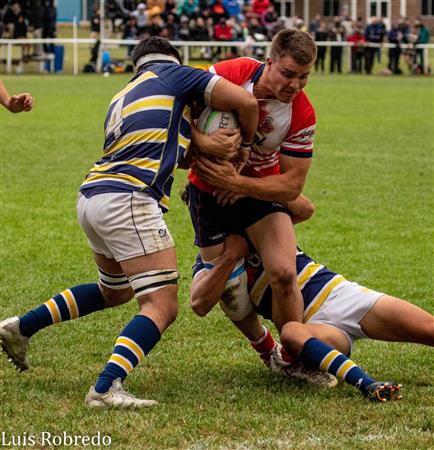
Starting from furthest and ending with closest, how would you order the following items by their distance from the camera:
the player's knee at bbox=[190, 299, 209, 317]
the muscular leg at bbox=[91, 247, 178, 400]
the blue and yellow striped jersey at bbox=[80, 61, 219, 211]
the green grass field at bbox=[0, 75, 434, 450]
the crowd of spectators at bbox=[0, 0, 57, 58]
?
the crowd of spectators at bbox=[0, 0, 57, 58] → the player's knee at bbox=[190, 299, 209, 317] → the blue and yellow striped jersey at bbox=[80, 61, 219, 211] → the muscular leg at bbox=[91, 247, 178, 400] → the green grass field at bbox=[0, 75, 434, 450]

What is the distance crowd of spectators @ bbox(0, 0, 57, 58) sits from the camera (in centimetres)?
3778

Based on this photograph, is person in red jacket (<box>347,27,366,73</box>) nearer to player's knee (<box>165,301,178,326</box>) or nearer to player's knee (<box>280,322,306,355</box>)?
player's knee (<box>280,322,306,355</box>)

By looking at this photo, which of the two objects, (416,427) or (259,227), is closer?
(416,427)

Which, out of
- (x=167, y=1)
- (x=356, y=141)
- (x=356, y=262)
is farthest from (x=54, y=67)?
(x=356, y=262)

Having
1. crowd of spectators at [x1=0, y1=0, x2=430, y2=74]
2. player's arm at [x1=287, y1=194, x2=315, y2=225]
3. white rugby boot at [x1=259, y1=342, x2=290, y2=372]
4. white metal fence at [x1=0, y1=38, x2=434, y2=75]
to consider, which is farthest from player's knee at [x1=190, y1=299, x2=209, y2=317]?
crowd of spectators at [x1=0, y1=0, x2=430, y2=74]

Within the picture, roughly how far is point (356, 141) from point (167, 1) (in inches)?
978

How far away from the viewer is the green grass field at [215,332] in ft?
16.0

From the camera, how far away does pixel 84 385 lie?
5.67 meters

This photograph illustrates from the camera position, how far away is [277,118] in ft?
19.1

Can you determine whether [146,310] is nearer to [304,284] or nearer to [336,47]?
[304,284]

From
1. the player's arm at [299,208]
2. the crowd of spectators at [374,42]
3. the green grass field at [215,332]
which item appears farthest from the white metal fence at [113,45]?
the player's arm at [299,208]

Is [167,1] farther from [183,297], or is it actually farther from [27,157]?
[183,297]

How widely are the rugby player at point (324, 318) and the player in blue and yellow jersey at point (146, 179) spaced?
1.99 ft

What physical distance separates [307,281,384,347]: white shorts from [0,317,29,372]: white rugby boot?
5.04ft
